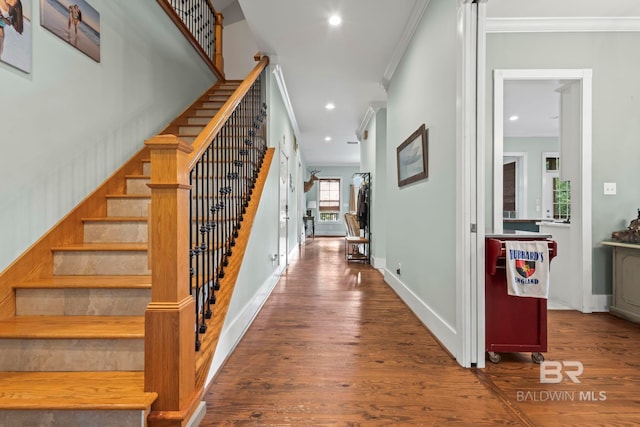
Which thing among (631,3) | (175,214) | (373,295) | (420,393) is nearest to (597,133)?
(631,3)

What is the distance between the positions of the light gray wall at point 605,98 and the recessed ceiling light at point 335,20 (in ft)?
4.88

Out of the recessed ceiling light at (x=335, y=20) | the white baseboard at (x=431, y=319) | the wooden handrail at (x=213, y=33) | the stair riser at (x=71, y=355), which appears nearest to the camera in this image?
the stair riser at (x=71, y=355)

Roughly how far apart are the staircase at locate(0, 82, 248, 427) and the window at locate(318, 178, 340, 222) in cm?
1029

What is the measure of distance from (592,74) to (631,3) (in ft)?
1.96

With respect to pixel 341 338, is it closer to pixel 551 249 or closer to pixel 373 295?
pixel 373 295

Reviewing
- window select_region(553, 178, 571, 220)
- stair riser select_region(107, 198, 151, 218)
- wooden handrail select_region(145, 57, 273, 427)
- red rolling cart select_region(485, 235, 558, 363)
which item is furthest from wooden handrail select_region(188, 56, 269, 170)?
window select_region(553, 178, 571, 220)

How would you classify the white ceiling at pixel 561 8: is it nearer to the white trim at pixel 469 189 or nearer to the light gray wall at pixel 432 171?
the light gray wall at pixel 432 171

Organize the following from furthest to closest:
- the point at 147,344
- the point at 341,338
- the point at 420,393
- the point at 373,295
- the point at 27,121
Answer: the point at 373,295
the point at 341,338
the point at 27,121
the point at 420,393
the point at 147,344

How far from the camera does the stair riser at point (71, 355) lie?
149cm

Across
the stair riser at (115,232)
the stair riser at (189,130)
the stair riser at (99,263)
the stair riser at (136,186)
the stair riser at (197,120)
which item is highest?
the stair riser at (197,120)

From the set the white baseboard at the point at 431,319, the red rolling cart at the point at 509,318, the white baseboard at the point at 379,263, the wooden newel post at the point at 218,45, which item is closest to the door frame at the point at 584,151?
the red rolling cart at the point at 509,318

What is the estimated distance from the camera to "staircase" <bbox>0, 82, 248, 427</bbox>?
1.25 m

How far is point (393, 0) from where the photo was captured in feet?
9.02

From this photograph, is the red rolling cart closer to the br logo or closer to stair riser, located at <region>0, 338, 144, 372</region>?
the br logo
